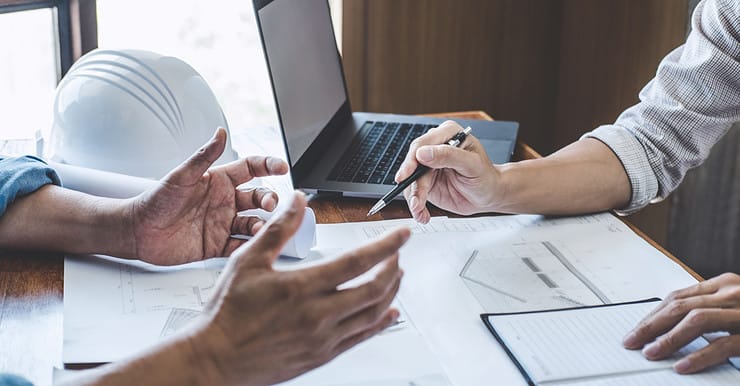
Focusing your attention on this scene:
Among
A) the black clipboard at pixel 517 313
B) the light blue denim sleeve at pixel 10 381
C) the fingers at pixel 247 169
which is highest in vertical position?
the fingers at pixel 247 169

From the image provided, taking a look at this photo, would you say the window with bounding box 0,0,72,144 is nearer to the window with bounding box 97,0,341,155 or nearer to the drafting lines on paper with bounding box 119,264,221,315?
the window with bounding box 97,0,341,155

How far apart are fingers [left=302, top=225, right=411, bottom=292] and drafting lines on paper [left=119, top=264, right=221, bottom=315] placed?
32 centimetres

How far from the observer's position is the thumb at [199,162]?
992 millimetres

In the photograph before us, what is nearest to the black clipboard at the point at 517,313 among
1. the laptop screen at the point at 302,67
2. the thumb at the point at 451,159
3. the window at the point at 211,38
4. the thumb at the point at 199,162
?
the thumb at the point at 451,159

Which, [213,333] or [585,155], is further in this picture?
[585,155]

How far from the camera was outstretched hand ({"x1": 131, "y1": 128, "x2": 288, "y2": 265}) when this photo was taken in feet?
3.36

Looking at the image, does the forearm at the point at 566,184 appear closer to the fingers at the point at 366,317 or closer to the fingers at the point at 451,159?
the fingers at the point at 451,159

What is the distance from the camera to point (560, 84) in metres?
2.70

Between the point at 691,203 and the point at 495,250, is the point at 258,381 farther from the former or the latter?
the point at 691,203

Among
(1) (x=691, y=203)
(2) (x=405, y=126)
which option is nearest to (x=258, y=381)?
(2) (x=405, y=126)

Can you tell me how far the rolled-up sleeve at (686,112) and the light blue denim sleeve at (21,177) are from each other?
2.54 feet

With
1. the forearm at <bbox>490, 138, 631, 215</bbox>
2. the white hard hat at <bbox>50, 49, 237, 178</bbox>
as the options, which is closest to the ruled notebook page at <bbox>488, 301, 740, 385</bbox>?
the forearm at <bbox>490, 138, 631, 215</bbox>

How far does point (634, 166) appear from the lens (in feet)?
4.19

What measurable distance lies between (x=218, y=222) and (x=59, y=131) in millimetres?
292
